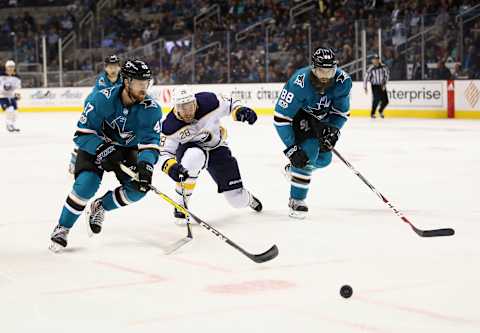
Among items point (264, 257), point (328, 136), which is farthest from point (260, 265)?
point (328, 136)

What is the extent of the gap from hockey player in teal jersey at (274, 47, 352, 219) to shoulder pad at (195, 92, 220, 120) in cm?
49

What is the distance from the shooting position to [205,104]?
19.2 ft

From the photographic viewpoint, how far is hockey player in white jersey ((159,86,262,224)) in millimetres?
5668

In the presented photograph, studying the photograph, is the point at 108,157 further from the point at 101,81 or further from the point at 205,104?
the point at 101,81

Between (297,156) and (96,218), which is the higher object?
(297,156)

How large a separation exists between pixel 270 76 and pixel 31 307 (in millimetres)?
15396

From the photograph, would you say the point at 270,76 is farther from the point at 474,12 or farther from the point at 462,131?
the point at 462,131

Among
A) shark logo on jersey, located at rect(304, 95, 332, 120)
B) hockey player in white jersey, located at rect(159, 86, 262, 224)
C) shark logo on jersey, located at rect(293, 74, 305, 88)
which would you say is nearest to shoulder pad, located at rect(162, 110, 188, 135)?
hockey player in white jersey, located at rect(159, 86, 262, 224)

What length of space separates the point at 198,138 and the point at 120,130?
878mm

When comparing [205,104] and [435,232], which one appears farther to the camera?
[205,104]

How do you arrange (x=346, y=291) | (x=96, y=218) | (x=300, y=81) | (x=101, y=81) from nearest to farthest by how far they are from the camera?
(x=346, y=291) → (x=96, y=218) → (x=300, y=81) → (x=101, y=81)

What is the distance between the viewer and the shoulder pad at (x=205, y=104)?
5836 mm

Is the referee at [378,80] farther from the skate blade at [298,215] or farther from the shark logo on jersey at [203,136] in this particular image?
the shark logo on jersey at [203,136]

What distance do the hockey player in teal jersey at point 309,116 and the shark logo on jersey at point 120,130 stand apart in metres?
1.28
